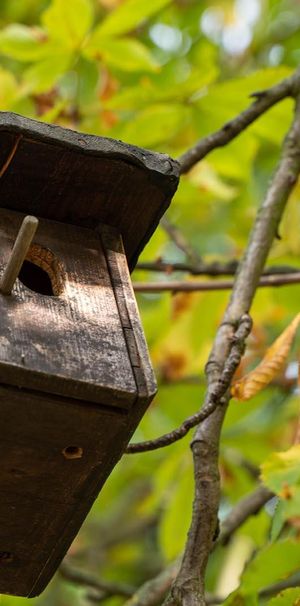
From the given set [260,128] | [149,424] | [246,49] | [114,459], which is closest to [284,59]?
[246,49]

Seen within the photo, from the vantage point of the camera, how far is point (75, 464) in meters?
1.88

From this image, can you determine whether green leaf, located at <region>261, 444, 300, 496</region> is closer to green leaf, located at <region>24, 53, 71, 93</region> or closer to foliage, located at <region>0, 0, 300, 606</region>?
foliage, located at <region>0, 0, 300, 606</region>

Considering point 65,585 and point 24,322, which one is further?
point 65,585

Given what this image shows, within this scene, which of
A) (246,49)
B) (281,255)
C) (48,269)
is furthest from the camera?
(246,49)

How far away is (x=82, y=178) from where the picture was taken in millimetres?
2102

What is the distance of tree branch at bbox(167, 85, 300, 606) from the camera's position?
1.87m

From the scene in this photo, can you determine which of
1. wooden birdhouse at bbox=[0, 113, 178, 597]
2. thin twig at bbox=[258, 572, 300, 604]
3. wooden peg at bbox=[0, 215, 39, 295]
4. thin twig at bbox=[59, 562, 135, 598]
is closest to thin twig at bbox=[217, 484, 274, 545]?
thin twig at bbox=[258, 572, 300, 604]

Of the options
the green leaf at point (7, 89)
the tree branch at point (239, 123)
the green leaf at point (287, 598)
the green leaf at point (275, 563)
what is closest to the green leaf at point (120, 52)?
the green leaf at point (7, 89)

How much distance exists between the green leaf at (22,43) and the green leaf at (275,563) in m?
1.37

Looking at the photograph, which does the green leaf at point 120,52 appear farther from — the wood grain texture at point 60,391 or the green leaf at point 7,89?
the wood grain texture at point 60,391

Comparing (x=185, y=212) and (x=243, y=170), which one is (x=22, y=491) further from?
(x=185, y=212)

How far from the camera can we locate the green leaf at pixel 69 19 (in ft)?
10.2

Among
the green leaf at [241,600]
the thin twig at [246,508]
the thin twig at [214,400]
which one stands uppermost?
the thin twig at [246,508]

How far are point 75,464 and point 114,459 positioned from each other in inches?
2.2
